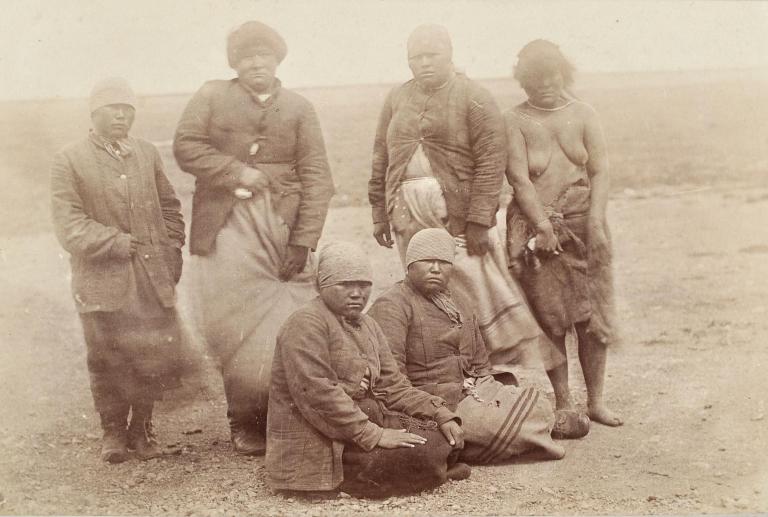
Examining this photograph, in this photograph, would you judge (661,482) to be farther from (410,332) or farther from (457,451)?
(410,332)

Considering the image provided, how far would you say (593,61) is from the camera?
637cm

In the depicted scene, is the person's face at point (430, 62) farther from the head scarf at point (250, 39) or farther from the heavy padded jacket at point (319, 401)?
the heavy padded jacket at point (319, 401)

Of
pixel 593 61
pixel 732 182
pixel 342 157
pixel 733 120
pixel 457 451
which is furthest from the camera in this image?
pixel 732 182

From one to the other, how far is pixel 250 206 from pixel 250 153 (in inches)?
11.5

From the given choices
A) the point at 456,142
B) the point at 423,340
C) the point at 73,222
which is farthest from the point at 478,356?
the point at 73,222

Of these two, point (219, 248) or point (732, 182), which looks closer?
point (219, 248)

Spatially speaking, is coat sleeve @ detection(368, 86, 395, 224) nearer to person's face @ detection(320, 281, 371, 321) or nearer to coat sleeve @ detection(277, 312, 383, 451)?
person's face @ detection(320, 281, 371, 321)

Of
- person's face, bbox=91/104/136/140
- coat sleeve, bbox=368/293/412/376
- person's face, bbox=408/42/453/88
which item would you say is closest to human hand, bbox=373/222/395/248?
coat sleeve, bbox=368/293/412/376

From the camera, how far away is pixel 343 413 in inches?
189

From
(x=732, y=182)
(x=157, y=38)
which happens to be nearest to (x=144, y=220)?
(x=157, y=38)

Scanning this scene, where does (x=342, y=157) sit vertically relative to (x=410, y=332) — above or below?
above

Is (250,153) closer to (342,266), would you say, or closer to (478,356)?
(342,266)

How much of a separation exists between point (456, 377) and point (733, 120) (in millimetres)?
4218

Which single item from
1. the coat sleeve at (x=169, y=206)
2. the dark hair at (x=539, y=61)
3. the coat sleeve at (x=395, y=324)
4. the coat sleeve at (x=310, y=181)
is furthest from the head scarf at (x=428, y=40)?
the coat sleeve at (x=169, y=206)
